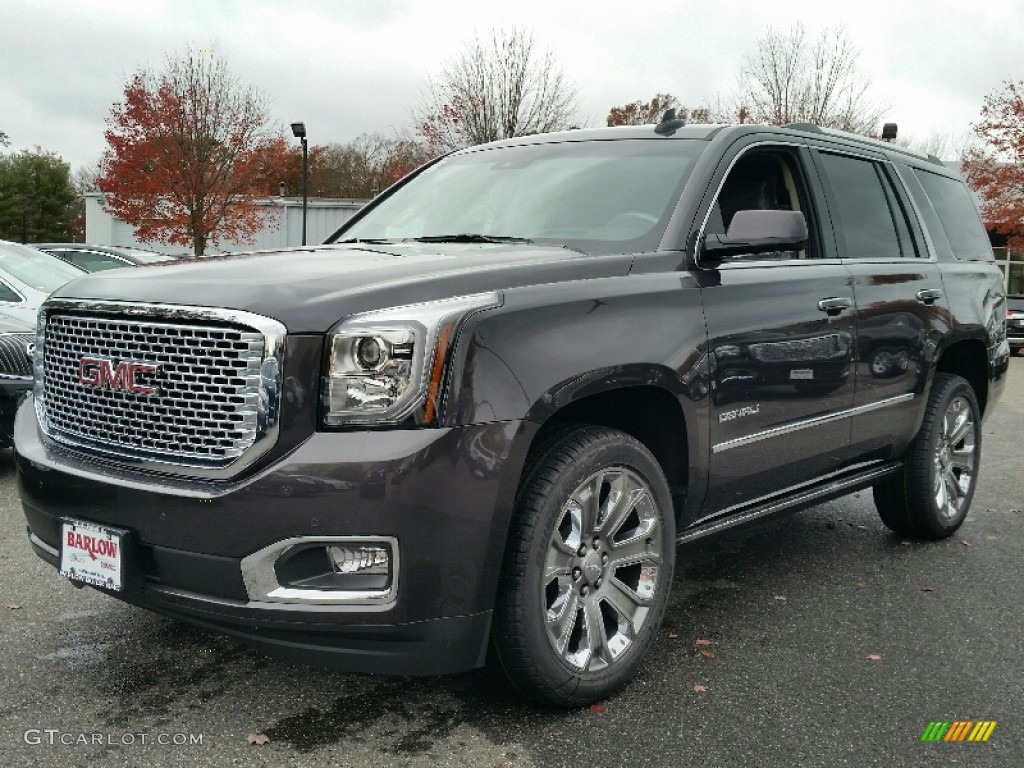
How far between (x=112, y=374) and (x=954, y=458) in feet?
14.4

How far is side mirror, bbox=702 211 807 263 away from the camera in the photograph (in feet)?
12.2

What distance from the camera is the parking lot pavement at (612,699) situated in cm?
296

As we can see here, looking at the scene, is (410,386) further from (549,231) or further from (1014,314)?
(1014,314)

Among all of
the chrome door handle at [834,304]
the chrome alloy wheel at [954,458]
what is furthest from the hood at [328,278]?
the chrome alloy wheel at [954,458]

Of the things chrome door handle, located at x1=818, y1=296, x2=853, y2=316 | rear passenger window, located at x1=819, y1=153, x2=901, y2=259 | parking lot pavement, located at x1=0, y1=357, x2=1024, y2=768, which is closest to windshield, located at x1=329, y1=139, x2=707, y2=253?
chrome door handle, located at x1=818, y1=296, x2=853, y2=316

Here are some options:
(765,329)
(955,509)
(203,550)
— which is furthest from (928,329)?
(203,550)

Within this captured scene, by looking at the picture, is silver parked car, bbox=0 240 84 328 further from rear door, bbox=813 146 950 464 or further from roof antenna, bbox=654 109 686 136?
rear door, bbox=813 146 950 464

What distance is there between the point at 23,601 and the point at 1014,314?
2355cm

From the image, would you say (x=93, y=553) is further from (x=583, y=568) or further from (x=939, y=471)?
(x=939, y=471)

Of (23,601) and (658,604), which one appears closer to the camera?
(658,604)

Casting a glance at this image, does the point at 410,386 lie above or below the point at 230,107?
below

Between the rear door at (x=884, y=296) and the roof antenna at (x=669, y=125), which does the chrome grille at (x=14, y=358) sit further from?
the rear door at (x=884, y=296)

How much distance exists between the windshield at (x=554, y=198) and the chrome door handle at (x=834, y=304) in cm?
81

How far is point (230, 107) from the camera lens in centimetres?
3381
